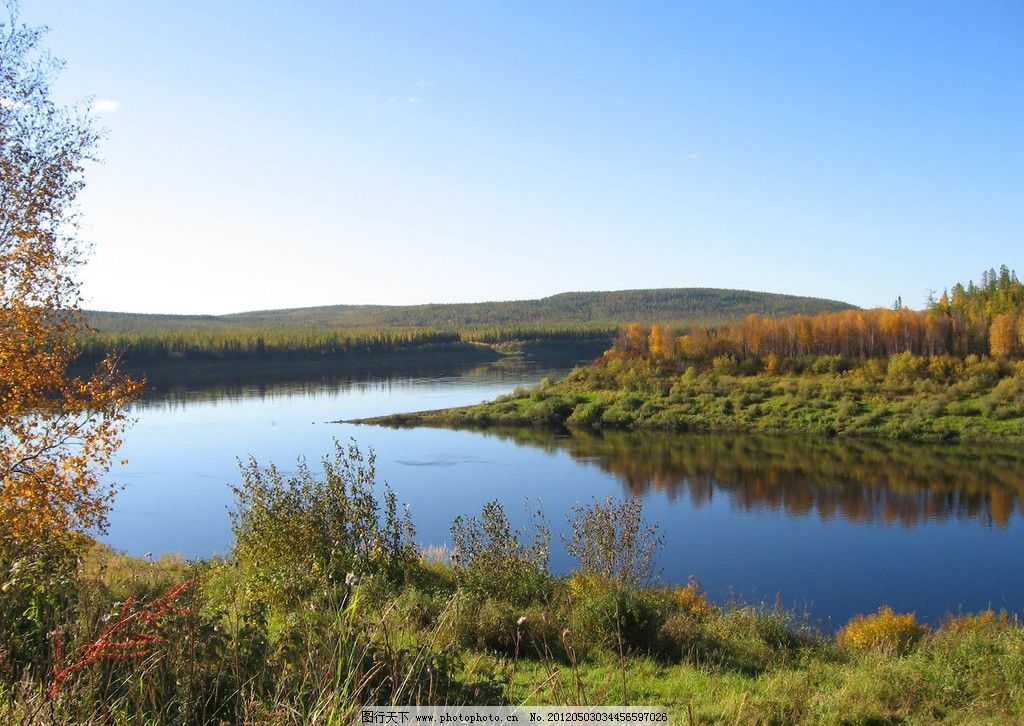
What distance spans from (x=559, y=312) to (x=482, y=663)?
17155 cm

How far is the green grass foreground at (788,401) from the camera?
1624 inches

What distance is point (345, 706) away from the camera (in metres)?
3.12

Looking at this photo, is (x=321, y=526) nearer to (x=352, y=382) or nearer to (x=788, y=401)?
(x=788, y=401)

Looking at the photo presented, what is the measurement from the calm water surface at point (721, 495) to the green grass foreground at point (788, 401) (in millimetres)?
2667

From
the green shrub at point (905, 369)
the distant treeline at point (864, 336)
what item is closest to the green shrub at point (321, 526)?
the green shrub at point (905, 369)

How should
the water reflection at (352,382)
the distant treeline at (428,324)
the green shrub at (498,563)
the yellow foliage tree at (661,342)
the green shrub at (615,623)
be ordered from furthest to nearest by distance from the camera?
the distant treeline at (428,324) → the water reflection at (352,382) → the yellow foliage tree at (661,342) → the green shrub at (498,563) → the green shrub at (615,623)

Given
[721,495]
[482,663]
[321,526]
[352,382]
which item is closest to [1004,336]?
[721,495]

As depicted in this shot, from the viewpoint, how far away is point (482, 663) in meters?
4.78

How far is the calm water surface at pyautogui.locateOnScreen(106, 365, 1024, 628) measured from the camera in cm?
1997

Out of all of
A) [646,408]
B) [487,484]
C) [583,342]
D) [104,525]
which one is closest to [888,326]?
[646,408]

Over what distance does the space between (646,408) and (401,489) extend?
22.4m

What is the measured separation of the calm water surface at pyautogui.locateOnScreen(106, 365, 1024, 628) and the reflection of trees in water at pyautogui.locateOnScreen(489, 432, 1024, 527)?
103 mm

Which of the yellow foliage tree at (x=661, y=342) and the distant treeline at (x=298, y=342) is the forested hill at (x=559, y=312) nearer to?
the distant treeline at (x=298, y=342)

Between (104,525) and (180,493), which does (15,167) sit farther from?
(180,493)
